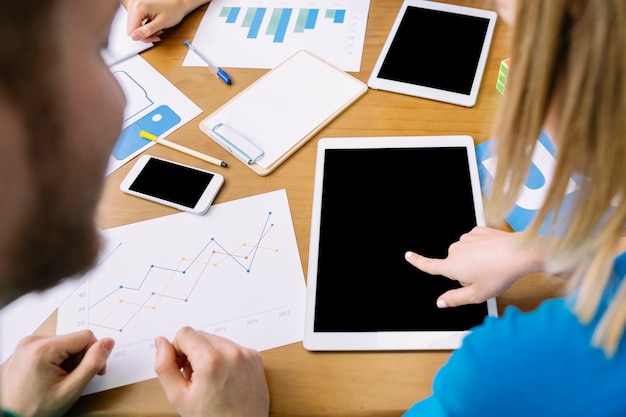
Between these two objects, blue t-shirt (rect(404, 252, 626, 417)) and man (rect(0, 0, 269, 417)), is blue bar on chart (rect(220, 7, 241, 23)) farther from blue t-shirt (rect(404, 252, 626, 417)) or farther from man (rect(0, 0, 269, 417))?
blue t-shirt (rect(404, 252, 626, 417))

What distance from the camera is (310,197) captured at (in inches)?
33.3

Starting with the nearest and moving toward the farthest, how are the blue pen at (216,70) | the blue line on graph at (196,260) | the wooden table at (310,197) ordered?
the wooden table at (310,197) → the blue line on graph at (196,260) → the blue pen at (216,70)

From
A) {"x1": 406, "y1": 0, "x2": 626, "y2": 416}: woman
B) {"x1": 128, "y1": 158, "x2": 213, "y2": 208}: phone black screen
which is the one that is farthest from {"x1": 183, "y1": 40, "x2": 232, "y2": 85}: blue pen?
{"x1": 406, "y1": 0, "x2": 626, "y2": 416}: woman

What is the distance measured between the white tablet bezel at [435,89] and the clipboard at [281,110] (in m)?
0.04

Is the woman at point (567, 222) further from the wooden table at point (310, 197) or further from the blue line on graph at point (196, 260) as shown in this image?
the blue line on graph at point (196, 260)

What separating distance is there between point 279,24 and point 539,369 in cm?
87

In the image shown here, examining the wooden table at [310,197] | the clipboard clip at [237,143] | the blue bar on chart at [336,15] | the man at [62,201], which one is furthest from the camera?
the blue bar on chart at [336,15]

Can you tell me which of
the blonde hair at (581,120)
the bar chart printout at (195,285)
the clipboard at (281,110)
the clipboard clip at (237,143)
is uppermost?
the blonde hair at (581,120)

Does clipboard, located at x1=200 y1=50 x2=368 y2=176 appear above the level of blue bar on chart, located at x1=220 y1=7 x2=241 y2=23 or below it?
below

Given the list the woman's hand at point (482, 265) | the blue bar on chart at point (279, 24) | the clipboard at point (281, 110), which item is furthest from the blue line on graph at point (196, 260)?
the blue bar on chart at point (279, 24)

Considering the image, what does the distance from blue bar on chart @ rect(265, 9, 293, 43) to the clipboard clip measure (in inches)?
10.7

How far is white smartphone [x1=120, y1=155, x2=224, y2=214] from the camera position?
852mm

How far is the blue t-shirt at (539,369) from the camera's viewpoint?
1.63 feet

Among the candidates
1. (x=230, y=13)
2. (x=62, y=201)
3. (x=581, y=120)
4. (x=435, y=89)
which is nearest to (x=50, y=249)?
(x=62, y=201)
